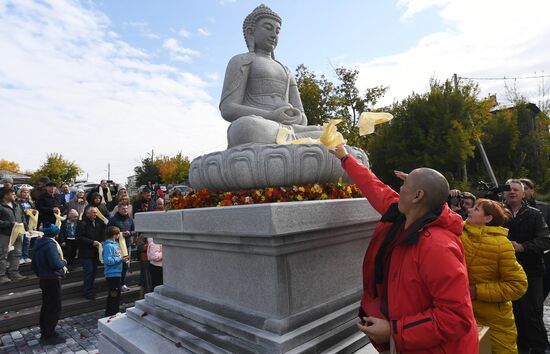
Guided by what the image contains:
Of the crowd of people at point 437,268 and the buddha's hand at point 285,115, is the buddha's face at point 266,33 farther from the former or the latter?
the crowd of people at point 437,268

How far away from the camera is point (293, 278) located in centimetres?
257

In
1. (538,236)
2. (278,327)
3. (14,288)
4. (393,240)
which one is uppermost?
(393,240)

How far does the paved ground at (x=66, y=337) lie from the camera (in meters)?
4.98

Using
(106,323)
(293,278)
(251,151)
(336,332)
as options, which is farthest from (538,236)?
(106,323)

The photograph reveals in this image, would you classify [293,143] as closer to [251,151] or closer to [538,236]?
[251,151]

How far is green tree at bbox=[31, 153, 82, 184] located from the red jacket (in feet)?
125

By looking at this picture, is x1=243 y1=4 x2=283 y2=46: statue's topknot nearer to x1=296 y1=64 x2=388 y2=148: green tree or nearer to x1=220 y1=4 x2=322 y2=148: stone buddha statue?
x1=220 y1=4 x2=322 y2=148: stone buddha statue

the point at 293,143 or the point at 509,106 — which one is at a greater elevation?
the point at 509,106

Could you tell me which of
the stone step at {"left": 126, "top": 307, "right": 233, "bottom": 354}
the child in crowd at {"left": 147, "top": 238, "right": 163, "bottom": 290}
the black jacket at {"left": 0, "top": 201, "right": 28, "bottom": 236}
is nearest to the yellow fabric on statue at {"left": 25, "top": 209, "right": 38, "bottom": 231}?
the black jacket at {"left": 0, "top": 201, "right": 28, "bottom": 236}

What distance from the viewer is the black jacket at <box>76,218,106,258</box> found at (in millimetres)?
6859

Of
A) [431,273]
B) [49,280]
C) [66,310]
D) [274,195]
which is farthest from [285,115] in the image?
[66,310]

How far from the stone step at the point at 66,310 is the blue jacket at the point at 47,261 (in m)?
1.46

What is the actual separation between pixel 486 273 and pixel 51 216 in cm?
840

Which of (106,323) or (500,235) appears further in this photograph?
(106,323)
